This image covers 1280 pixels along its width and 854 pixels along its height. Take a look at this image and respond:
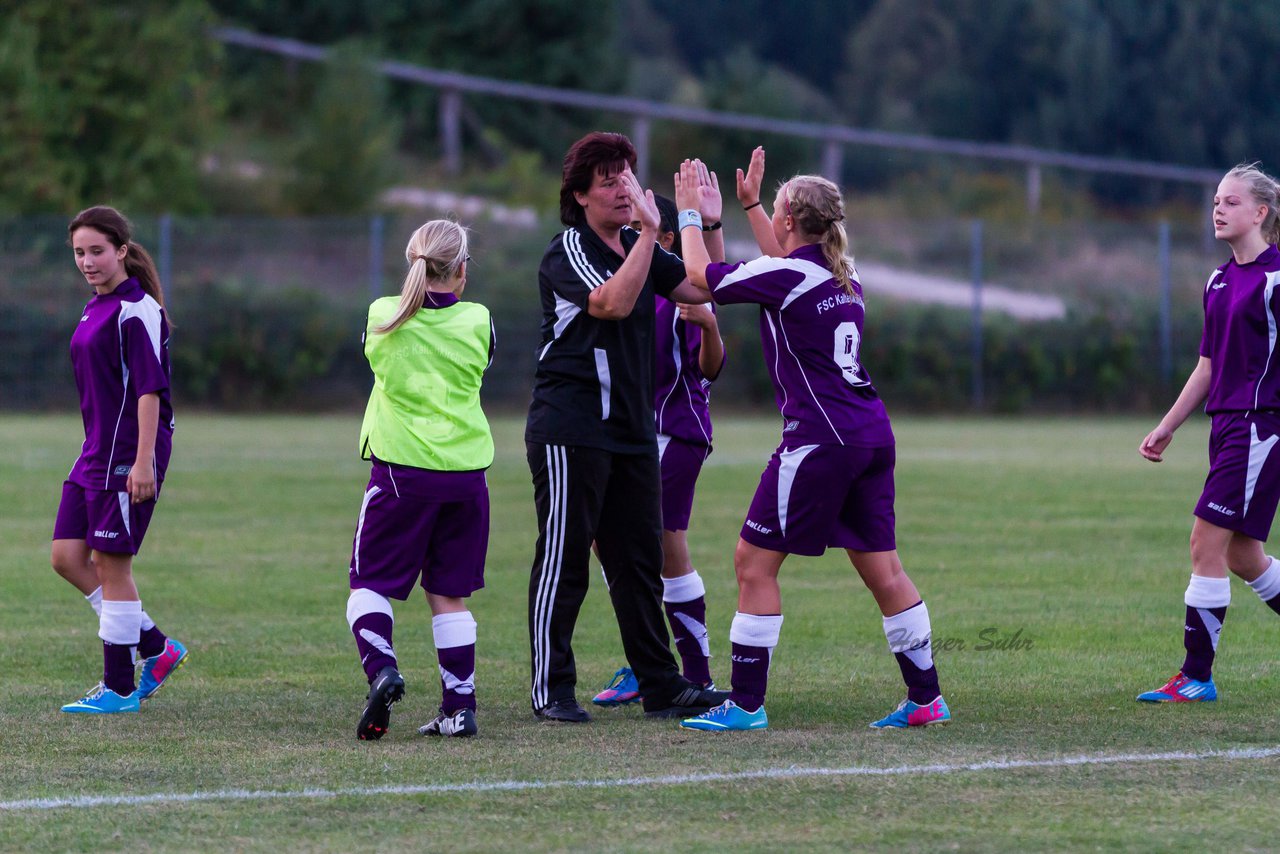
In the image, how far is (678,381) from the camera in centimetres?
696

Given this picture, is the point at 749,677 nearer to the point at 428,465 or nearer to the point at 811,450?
the point at 811,450

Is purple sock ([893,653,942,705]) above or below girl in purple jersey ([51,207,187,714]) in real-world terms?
below

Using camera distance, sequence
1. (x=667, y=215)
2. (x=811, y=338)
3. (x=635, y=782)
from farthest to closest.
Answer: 1. (x=667, y=215)
2. (x=811, y=338)
3. (x=635, y=782)

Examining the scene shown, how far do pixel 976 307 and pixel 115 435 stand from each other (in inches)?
940

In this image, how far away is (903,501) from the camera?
14.4 metres

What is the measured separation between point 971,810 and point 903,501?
9651 mm

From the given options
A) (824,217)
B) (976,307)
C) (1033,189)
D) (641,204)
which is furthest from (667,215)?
(1033,189)

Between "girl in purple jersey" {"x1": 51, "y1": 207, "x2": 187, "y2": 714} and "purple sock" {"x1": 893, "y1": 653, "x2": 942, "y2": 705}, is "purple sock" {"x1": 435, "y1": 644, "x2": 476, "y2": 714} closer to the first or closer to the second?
"girl in purple jersey" {"x1": 51, "y1": 207, "x2": 187, "y2": 714}

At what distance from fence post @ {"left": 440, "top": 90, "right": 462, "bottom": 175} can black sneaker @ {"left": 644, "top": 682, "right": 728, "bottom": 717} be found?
129 ft

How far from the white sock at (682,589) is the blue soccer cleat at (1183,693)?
5.61ft

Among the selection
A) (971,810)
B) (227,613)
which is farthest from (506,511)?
(971,810)

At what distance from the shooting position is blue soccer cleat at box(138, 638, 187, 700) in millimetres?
6734

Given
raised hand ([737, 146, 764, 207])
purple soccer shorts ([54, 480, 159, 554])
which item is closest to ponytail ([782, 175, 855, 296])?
raised hand ([737, 146, 764, 207])

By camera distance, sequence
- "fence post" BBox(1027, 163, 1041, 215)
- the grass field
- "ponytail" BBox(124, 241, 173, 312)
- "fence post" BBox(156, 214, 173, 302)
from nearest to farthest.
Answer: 1. the grass field
2. "ponytail" BBox(124, 241, 173, 312)
3. "fence post" BBox(156, 214, 173, 302)
4. "fence post" BBox(1027, 163, 1041, 215)
